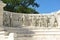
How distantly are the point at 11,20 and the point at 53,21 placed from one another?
3.72m

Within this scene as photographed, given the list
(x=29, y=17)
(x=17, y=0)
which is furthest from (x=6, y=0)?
(x=29, y=17)

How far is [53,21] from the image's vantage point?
2447 cm

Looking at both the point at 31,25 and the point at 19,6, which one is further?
the point at 19,6

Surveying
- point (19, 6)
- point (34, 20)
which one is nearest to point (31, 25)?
point (34, 20)

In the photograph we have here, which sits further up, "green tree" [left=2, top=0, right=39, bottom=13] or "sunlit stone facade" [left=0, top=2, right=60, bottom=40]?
"green tree" [left=2, top=0, right=39, bottom=13]

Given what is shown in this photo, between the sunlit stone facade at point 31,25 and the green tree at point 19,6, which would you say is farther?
the green tree at point 19,6

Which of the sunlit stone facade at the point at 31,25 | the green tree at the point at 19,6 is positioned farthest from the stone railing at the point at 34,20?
the green tree at the point at 19,6

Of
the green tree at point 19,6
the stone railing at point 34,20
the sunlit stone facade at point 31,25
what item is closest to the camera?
the sunlit stone facade at point 31,25

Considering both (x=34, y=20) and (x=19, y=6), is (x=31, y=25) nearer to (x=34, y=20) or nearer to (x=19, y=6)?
(x=34, y=20)

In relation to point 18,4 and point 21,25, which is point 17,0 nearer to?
point 18,4

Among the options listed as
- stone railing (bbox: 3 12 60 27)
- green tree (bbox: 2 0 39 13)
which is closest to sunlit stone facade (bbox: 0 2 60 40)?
stone railing (bbox: 3 12 60 27)

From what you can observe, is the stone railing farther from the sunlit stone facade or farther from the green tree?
the green tree

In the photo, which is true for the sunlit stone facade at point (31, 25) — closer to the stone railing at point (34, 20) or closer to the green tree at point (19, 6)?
the stone railing at point (34, 20)

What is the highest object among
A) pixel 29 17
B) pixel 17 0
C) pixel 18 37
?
pixel 17 0
